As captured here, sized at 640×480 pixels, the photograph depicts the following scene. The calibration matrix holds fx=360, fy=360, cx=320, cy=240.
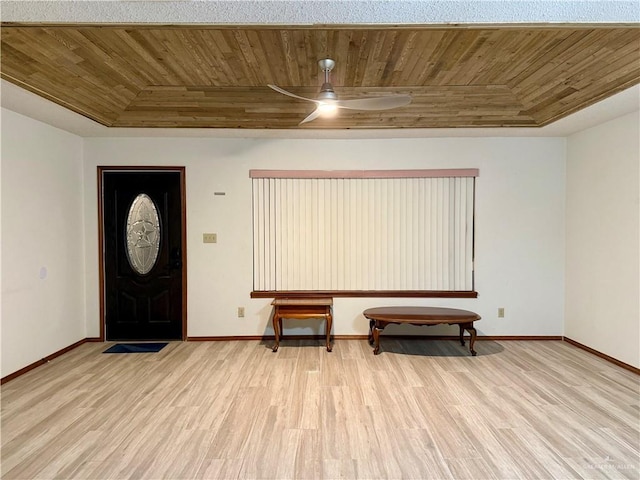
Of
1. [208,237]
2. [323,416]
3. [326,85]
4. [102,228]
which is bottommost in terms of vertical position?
[323,416]

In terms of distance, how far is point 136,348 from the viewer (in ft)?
13.8

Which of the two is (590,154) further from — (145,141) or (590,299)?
(145,141)

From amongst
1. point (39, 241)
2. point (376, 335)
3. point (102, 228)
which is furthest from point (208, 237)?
point (376, 335)

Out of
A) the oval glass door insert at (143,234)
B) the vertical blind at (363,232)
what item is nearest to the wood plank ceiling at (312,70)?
the vertical blind at (363,232)

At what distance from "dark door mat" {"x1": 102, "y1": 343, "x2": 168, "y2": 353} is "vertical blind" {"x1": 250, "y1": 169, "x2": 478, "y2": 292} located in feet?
4.47

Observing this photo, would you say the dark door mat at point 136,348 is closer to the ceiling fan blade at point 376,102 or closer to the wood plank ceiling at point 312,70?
the wood plank ceiling at point 312,70

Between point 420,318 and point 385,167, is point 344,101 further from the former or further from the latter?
point 420,318

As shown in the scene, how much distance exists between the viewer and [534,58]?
2.82 meters

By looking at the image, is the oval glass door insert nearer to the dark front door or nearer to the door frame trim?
the dark front door

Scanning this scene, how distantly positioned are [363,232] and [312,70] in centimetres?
210

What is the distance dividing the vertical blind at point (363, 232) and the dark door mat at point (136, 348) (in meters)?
1.36

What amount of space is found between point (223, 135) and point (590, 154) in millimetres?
4199

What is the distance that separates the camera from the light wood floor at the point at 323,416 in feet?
6.94

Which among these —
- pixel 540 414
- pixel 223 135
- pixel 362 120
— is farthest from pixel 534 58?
pixel 223 135
